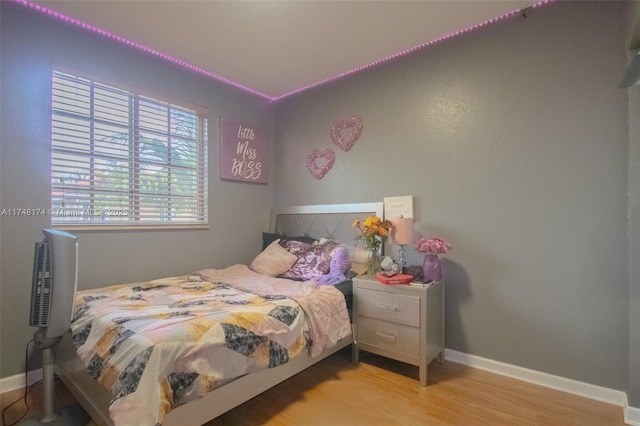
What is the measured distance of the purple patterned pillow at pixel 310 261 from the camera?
107 inches

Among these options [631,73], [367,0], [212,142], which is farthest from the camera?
[212,142]

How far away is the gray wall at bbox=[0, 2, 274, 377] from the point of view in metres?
2.05

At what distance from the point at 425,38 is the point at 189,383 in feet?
9.20

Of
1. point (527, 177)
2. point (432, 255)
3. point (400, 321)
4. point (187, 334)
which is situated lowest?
point (400, 321)

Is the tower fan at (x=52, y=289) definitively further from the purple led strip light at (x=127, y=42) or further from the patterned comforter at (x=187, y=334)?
the purple led strip light at (x=127, y=42)

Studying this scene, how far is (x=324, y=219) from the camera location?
3230mm

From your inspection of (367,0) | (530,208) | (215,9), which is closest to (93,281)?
(215,9)

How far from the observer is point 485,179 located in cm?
234

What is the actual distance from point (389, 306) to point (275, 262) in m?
1.15

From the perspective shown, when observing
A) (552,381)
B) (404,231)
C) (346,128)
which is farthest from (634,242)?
(346,128)

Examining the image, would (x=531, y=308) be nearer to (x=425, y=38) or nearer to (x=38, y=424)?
(x=425, y=38)

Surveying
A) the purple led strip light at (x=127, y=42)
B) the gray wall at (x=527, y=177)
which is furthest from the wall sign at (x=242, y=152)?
the gray wall at (x=527, y=177)

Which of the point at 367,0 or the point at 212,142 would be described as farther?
the point at 212,142

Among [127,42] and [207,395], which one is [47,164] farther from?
[207,395]
